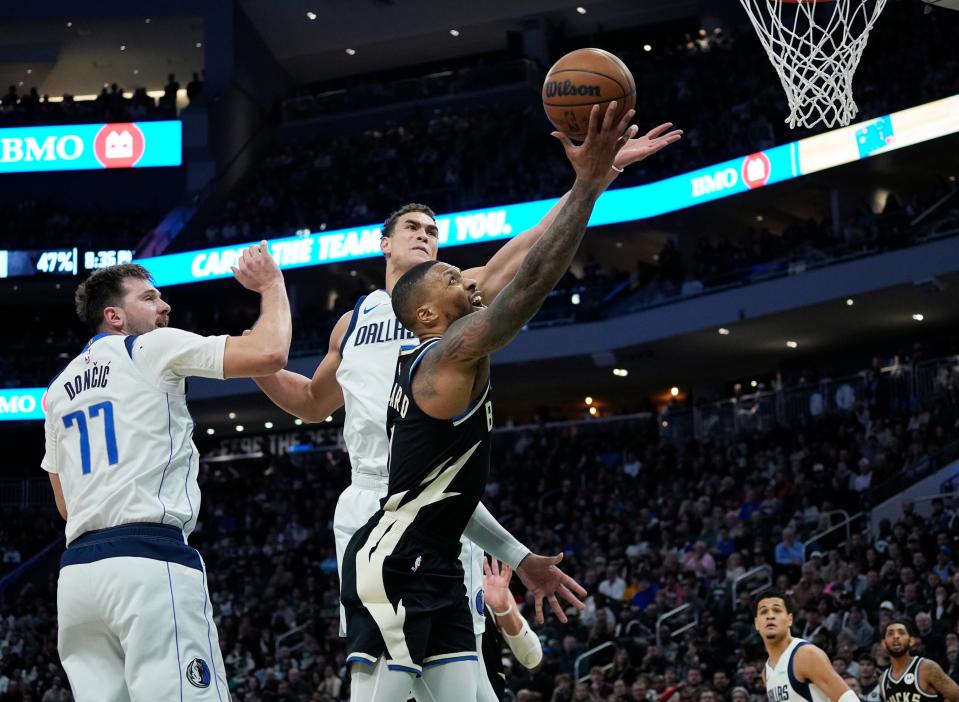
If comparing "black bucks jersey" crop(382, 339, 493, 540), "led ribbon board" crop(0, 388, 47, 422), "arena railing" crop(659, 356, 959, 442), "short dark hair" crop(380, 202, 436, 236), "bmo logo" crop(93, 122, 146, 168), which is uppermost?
"bmo logo" crop(93, 122, 146, 168)

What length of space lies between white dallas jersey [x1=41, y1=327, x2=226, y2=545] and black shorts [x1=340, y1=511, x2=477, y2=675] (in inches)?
36.3

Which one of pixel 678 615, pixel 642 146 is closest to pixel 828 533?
pixel 678 615

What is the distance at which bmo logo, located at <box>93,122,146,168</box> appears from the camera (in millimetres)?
35719

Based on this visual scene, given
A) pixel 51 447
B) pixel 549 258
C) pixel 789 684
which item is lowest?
pixel 789 684

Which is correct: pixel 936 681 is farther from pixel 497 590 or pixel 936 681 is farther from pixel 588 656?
pixel 588 656

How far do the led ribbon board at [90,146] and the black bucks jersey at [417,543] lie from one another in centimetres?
3265

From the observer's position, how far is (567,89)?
518 cm

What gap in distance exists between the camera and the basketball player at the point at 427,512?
4414 millimetres

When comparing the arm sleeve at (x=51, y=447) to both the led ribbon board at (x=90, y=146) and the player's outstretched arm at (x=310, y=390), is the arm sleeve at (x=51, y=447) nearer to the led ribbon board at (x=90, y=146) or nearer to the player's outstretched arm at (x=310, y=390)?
the player's outstretched arm at (x=310, y=390)

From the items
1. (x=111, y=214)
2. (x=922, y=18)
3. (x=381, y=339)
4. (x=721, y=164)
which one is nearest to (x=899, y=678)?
(x=381, y=339)

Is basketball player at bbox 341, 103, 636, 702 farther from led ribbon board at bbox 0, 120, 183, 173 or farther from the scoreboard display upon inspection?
led ribbon board at bbox 0, 120, 183, 173

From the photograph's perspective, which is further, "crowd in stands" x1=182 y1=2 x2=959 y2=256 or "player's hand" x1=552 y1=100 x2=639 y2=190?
"crowd in stands" x1=182 y1=2 x2=959 y2=256

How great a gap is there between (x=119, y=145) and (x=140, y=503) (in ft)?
107

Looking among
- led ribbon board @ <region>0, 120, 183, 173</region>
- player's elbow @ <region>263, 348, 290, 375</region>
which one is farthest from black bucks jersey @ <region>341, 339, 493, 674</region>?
led ribbon board @ <region>0, 120, 183, 173</region>
